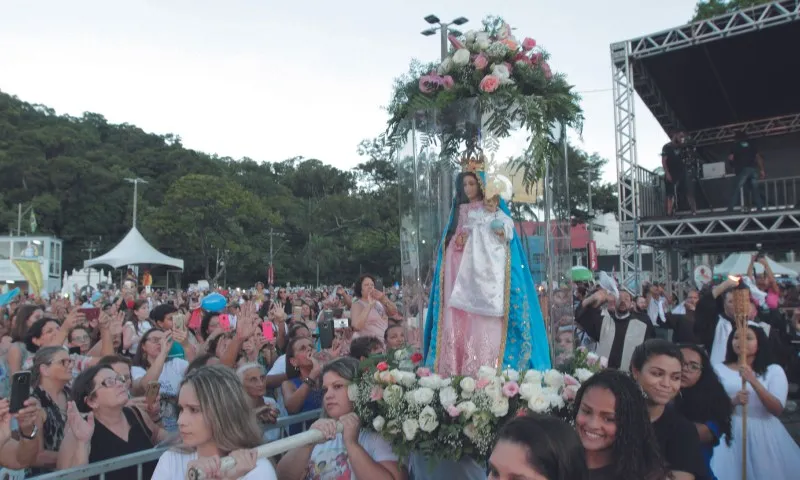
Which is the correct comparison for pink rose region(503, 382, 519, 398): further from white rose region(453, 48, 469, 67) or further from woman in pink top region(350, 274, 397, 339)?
woman in pink top region(350, 274, 397, 339)

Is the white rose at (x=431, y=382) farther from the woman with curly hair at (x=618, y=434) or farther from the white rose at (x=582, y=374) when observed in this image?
the woman with curly hair at (x=618, y=434)

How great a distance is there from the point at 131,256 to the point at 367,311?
2006 cm

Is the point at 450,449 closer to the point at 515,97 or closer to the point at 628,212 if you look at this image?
the point at 515,97

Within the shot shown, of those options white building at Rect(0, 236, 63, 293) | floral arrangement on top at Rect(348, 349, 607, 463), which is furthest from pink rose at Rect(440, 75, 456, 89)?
white building at Rect(0, 236, 63, 293)

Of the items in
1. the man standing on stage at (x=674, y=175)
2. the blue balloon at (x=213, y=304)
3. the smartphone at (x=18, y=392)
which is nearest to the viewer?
the smartphone at (x=18, y=392)

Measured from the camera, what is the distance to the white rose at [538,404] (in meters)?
3.41

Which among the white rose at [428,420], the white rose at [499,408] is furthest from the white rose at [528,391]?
the white rose at [428,420]

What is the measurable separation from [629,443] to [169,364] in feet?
13.7

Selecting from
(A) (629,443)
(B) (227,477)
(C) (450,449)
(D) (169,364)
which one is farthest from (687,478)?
(D) (169,364)

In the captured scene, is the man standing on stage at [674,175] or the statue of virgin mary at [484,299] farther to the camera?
the man standing on stage at [674,175]

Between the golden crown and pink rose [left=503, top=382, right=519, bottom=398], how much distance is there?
159 centimetres

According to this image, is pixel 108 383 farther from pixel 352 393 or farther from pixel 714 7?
pixel 714 7

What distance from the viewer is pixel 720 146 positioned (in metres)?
17.2

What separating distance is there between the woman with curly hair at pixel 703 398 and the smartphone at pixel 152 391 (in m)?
3.51
